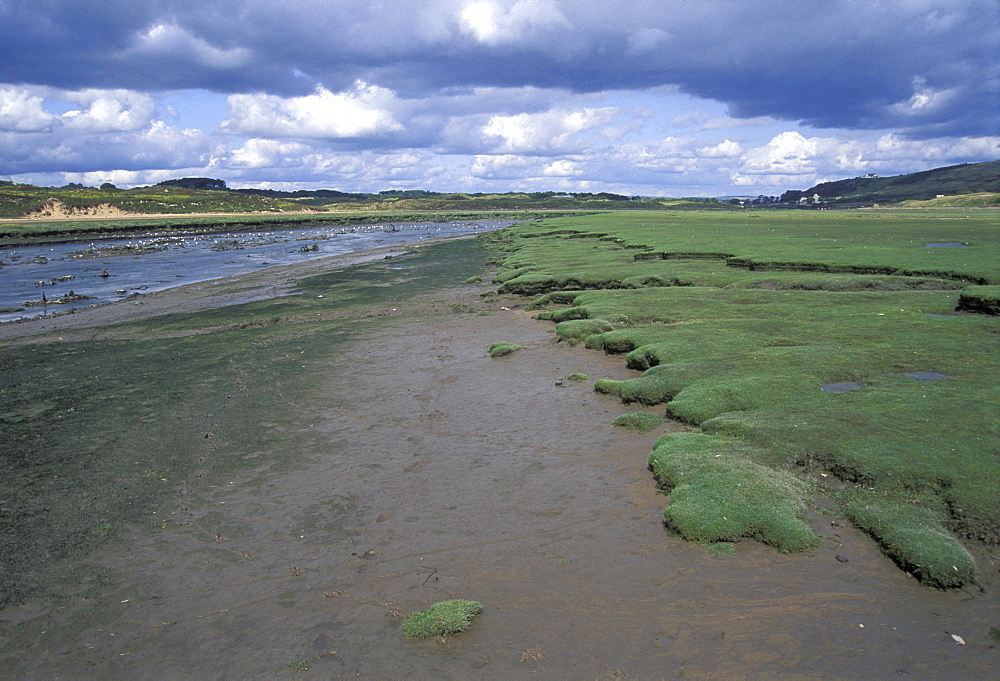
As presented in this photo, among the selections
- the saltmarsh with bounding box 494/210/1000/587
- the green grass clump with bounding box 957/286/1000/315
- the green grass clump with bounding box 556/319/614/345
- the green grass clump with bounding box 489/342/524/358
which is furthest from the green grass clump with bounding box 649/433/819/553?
the green grass clump with bounding box 957/286/1000/315

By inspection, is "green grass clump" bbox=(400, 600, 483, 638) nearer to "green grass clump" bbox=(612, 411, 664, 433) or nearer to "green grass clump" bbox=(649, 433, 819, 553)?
"green grass clump" bbox=(649, 433, 819, 553)

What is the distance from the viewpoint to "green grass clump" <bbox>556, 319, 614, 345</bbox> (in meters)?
24.3

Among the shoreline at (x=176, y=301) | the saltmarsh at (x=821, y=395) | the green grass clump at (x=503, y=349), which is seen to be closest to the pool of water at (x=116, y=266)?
the shoreline at (x=176, y=301)

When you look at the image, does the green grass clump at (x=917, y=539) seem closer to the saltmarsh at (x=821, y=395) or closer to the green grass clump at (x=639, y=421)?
the saltmarsh at (x=821, y=395)

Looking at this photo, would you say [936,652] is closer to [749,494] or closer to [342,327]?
[749,494]

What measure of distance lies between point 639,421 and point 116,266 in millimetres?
69832

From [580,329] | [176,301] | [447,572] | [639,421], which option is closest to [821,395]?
[639,421]

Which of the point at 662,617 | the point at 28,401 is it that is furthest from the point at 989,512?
the point at 28,401

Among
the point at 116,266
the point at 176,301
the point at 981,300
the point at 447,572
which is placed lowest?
the point at 447,572

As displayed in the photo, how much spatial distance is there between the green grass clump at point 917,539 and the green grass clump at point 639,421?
197 inches

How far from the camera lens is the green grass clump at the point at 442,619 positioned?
8.52m

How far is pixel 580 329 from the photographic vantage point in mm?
24812

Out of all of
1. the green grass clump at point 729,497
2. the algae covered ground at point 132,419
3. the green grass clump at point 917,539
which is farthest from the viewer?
the algae covered ground at point 132,419

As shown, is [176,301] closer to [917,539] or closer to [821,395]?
[821,395]
